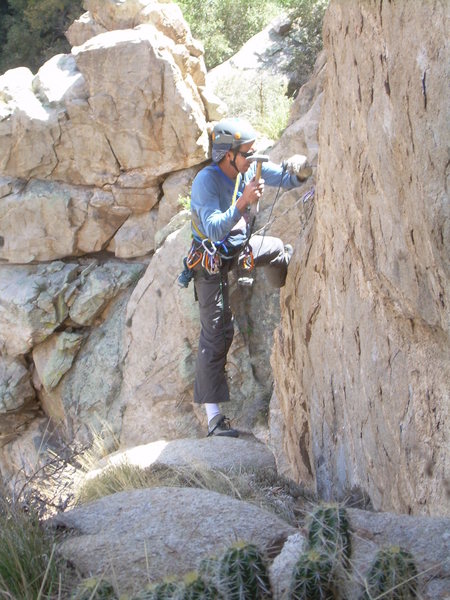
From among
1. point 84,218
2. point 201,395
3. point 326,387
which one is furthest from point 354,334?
point 84,218

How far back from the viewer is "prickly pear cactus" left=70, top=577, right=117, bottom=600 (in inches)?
95.5

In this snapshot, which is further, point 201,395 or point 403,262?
point 201,395

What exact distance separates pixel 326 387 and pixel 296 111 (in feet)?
17.1

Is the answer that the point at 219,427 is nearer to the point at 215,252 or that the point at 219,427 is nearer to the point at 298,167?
the point at 215,252

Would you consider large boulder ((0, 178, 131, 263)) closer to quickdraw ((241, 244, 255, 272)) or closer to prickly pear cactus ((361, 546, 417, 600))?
quickdraw ((241, 244, 255, 272))

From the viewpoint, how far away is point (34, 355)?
37.2 feet

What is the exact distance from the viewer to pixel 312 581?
2311 millimetres

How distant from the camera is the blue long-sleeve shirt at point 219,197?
6133mm

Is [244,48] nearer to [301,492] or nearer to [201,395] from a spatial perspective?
[201,395]

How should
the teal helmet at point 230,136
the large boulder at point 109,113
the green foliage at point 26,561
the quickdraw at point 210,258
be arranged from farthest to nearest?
the large boulder at point 109,113, the quickdraw at point 210,258, the teal helmet at point 230,136, the green foliage at point 26,561

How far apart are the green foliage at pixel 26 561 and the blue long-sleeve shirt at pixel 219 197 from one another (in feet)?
10.7

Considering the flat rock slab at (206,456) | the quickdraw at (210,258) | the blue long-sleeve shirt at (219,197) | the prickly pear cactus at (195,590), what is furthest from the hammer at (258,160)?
the prickly pear cactus at (195,590)

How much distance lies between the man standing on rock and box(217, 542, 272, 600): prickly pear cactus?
147 inches

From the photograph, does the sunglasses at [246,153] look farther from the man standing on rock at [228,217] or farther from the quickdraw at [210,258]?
the quickdraw at [210,258]
